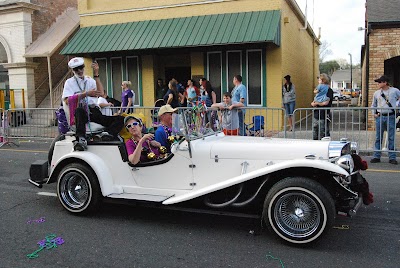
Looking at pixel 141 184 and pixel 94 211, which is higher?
pixel 141 184

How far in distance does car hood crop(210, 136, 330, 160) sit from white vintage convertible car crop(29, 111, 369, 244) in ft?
0.03

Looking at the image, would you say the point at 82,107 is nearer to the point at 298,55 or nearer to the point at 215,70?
the point at 215,70

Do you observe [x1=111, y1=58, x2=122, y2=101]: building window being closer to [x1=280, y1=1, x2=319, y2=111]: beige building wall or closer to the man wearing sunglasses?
[x1=280, y1=1, x2=319, y2=111]: beige building wall

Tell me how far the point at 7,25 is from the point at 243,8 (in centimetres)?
1213

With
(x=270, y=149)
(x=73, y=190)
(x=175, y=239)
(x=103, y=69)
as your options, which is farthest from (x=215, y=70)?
(x=175, y=239)

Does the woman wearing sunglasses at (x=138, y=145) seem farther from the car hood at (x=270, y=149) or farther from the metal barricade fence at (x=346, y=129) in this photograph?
the metal barricade fence at (x=346, y=129)

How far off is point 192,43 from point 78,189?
9389 millimetres

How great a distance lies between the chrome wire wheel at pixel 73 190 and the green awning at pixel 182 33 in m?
8.96

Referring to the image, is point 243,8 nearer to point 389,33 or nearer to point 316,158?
point 389,33

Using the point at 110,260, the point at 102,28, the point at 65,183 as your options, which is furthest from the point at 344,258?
the point at 102,28

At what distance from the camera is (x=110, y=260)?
4.03m

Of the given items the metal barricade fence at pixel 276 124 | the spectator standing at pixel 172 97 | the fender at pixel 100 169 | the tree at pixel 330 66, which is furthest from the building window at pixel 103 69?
the tree at pixel 330 66

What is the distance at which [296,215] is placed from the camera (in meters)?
4.25

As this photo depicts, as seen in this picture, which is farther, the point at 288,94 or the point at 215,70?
the point at 215,70
